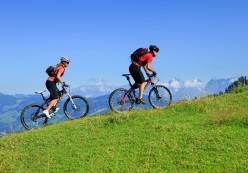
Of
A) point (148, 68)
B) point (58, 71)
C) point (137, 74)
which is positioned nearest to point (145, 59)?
point (148, 68)

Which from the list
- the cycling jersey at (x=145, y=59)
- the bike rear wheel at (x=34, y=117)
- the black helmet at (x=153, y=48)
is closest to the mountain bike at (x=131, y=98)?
the cycling jersey at (x=145, y=59)

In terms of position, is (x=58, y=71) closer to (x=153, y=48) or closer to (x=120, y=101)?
(x=120, y=101)

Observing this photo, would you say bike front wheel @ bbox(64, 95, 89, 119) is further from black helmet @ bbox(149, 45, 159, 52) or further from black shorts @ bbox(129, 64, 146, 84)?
black helmet @ bbox(149, 45, 159, 52)

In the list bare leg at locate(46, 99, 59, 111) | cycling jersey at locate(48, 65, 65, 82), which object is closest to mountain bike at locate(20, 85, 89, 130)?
bare leg at locate(46, 99, 59, 111)

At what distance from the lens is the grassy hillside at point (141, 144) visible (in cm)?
984

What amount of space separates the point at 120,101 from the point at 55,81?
3.05m

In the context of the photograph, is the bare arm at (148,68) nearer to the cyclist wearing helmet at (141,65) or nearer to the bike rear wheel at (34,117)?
the cyclist wearing helmet at (141,65)

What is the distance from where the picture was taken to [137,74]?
16.3 meters

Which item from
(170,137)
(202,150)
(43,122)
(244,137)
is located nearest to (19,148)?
(43,122)

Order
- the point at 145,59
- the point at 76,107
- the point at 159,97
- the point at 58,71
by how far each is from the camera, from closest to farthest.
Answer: the point at 58,71
the point at 145,59
the point at 159,97
the point at 76,107

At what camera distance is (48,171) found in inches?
414

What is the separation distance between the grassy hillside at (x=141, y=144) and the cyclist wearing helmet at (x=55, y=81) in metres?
1.96

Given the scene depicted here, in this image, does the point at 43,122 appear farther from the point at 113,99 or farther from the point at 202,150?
the point at 202,150

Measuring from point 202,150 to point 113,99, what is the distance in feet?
23.1
